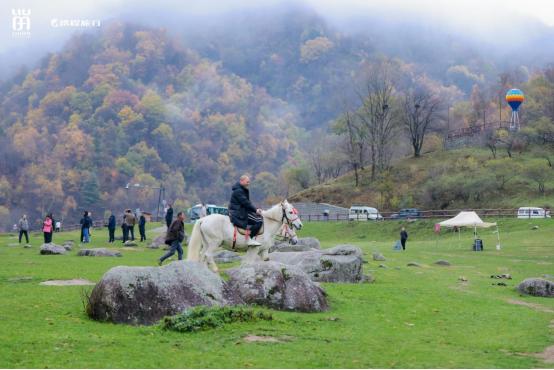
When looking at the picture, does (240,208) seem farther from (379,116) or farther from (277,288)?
(379,116)

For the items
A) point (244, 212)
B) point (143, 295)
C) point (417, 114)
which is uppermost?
point (417, 114)

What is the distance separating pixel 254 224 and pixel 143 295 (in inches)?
309

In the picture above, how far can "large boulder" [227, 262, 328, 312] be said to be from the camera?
714 inches

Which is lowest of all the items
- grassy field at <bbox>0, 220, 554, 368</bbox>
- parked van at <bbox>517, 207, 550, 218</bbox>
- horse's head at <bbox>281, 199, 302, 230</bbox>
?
grassy field at <bbox>0, 220, 554, 368</bbox>

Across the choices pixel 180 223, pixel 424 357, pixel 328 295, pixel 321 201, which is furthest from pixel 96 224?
pixel 424 357

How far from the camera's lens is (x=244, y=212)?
2308cm

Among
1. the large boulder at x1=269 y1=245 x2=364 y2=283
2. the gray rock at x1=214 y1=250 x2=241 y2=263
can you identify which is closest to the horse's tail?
the large boulder at x1=269 y1=245 x2=364 y2=283

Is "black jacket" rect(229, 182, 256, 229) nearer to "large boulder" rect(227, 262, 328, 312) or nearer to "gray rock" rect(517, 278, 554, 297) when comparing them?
"large boulder" rect(227, 262, 328, 312)

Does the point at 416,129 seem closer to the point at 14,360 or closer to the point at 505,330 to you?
the point at 505,330

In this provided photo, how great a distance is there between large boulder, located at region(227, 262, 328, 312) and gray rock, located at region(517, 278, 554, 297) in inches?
347

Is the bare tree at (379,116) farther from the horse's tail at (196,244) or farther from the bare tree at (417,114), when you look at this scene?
the horse's tail at (196,244)

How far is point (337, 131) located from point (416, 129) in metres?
17.0

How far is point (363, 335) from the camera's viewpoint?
15883 millimetres

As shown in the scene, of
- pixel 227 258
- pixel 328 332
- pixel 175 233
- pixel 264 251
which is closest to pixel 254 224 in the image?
pixel 264 251
